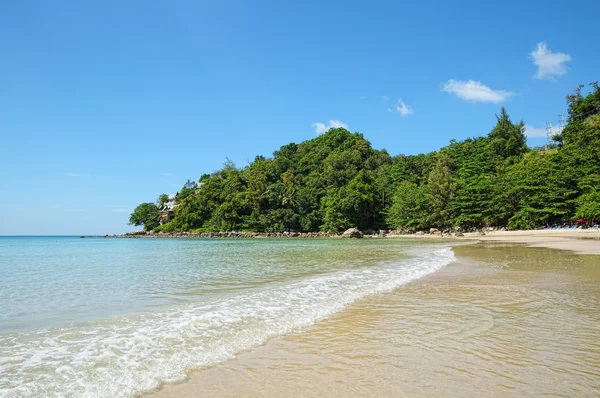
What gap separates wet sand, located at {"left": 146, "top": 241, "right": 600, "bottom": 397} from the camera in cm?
331

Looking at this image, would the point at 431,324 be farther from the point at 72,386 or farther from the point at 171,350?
the point at 72,386

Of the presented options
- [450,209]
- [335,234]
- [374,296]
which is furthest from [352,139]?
[374,296]

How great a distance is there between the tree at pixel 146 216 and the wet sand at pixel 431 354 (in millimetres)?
113468

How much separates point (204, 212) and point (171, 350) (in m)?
91.0

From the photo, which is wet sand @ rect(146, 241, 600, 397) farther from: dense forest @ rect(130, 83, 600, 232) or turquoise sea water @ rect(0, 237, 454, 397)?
dense forest @ rect(130, 83, 600, 232)

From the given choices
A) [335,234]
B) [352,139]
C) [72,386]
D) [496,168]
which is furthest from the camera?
[352,139]

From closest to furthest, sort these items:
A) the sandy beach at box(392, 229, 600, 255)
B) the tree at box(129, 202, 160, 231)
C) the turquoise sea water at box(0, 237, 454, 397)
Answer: the turquoise sea water at box(0, 237, 454, 397) < the sandy beach at box(392, 229, 600, 255) < the tree at box(129, 202, 160, 231)

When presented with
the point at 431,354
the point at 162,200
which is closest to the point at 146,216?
the point at 162,200

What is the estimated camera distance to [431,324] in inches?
215

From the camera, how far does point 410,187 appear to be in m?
65.3

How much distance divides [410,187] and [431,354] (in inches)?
2525

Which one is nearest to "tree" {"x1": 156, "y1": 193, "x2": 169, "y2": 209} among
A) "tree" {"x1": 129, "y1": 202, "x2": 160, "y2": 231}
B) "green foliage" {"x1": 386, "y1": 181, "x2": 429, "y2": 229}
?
"tree" {"x1": 129, "y1": 202, "x2": 160, "y2": 231}

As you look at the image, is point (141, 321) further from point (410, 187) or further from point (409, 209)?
point (410, 187)

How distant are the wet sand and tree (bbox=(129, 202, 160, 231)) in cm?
11347
